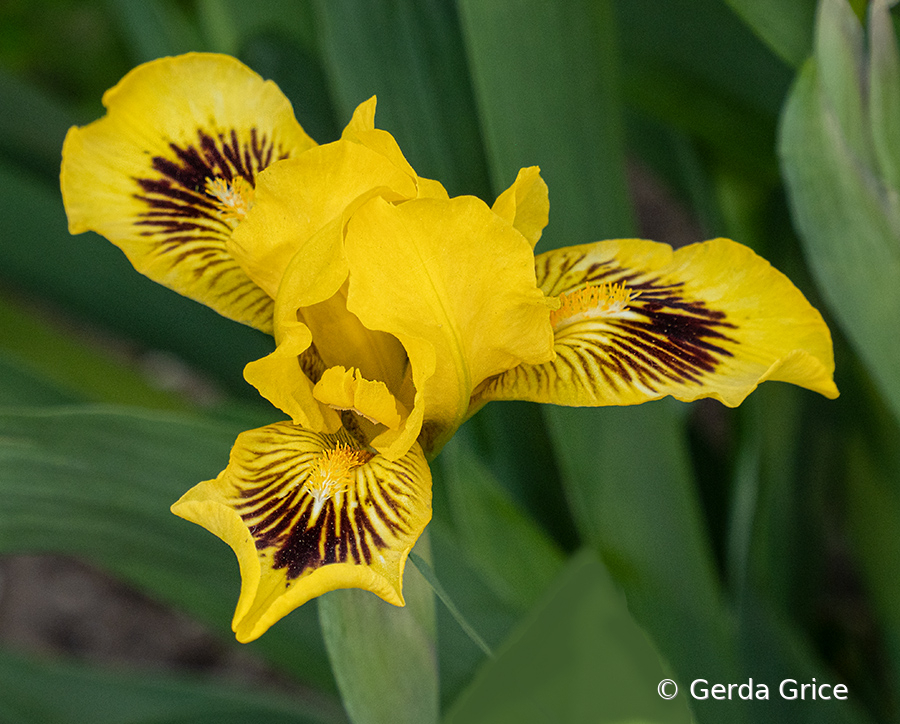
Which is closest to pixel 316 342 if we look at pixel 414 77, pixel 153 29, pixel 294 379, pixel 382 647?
pixel 294 379

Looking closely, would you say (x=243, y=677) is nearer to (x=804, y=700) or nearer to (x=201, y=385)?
(x=201, y=385)

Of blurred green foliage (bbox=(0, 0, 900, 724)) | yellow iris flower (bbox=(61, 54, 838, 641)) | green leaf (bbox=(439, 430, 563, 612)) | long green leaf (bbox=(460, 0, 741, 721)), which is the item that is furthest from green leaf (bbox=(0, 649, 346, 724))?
yellow iris flower (bbox=(61, 54, 838, 641))

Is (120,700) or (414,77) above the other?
(414,77)

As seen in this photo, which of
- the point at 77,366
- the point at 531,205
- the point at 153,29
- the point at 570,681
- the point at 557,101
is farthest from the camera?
the point at 77,366

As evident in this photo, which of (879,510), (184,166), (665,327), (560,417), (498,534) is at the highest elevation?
(184,166)

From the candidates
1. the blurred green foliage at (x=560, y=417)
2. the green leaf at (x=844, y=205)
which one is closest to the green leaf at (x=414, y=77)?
the blurred green foliage at (x=560, y=417)

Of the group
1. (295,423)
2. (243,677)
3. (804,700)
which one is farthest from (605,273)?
(243,677)

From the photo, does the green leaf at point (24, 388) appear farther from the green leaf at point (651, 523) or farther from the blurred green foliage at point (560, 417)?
the green leaf at point (651, 523)

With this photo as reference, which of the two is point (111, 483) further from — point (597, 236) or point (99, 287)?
point (99, 287)
